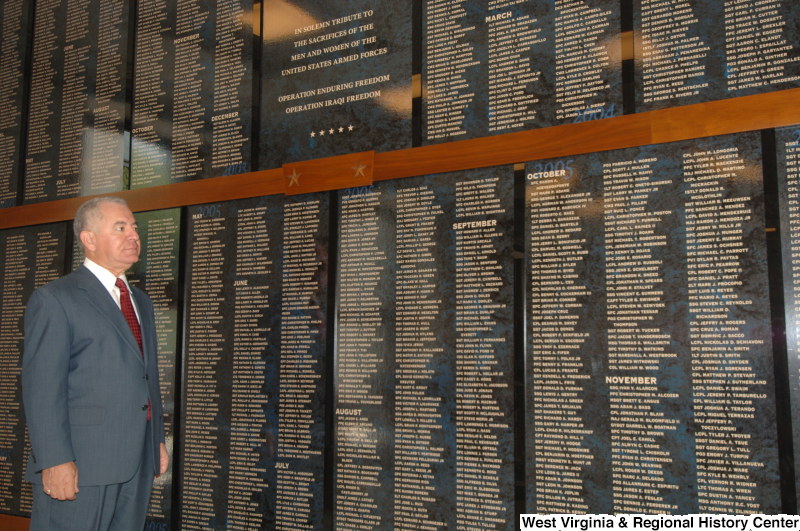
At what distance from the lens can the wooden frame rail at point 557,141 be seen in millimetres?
2473

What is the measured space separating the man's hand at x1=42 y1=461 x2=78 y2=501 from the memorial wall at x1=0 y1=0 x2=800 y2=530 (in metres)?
1.15

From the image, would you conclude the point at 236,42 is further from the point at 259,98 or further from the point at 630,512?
the point at 630,512

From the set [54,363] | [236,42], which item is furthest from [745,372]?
[236,42]

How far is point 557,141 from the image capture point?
2803mm

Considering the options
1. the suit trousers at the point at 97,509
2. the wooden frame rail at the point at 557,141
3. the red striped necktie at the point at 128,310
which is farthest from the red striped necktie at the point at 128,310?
the wooden frame rail at the point at 557,141

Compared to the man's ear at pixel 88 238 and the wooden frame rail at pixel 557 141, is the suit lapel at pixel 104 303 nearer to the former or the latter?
the man's ear at pixel 88 238

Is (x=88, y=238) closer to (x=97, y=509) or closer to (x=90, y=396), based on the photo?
(x=90, y=396)

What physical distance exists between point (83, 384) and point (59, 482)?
0.35 meters

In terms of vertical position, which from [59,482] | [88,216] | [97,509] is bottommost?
[97,509]

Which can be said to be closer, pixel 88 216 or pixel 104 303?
pixel 104 303

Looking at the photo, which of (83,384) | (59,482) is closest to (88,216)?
(83,384)

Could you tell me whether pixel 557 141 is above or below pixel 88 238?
above

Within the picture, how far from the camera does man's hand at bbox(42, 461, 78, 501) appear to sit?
2270 mm

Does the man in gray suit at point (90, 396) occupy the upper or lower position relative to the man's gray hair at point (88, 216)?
lower
